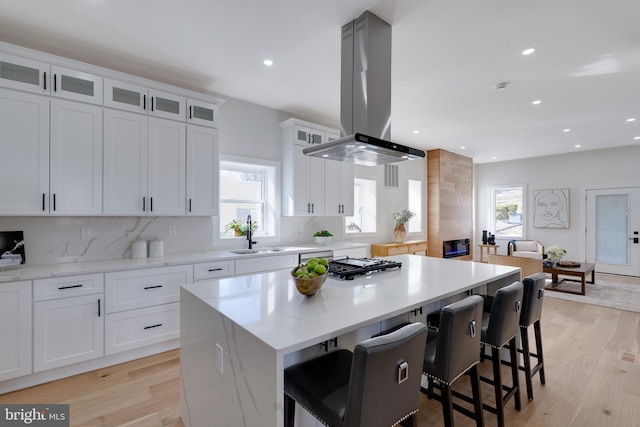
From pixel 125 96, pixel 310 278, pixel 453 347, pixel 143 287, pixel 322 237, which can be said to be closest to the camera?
pixel 453 347

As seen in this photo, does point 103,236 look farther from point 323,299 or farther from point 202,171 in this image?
point 323,299

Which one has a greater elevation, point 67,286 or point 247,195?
point 247,195

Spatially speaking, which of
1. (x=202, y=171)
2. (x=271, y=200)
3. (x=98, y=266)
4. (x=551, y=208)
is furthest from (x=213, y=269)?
(x=551, y=208)

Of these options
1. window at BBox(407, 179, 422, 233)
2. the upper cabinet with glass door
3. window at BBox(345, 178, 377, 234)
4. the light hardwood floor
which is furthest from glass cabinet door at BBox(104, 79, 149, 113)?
window at BBox(407, 179, 422, 233)

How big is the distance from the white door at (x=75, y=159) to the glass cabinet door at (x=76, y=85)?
0.06 meters

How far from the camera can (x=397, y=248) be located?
19.3 ft

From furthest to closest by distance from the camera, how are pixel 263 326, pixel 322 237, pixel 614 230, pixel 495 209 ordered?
1. pixel 495 209
2. pixel 614 230
3. pixel 322 237
4. pixel 263 326

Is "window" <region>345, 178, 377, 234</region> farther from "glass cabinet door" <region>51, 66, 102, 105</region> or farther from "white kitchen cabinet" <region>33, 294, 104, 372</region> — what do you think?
"white kitchen cabinet" <region>33, 294, 104, 372</region>

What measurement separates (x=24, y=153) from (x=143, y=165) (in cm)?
86

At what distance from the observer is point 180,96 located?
10.8 feet

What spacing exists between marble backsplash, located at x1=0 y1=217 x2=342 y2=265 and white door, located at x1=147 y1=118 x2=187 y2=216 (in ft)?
1.10

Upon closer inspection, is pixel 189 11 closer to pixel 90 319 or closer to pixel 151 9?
pixel 151 9

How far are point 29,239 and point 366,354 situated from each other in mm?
3249

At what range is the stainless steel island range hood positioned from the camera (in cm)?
235
